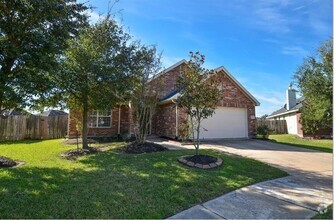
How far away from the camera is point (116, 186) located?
18.3 feet

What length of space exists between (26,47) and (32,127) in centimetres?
1121

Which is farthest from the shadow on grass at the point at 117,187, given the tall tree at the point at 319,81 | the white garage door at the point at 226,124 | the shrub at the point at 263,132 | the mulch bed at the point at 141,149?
the tall tree at the point at 319,81

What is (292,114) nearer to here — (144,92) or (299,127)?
(299,127)

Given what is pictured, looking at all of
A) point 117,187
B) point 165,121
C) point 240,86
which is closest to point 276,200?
point 117,187

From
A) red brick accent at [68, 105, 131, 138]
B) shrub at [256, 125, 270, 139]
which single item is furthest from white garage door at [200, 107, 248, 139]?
A: red brick accent at [68, 105, 131, 138]

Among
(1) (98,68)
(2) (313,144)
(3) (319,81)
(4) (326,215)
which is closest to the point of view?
(4) (326,215)

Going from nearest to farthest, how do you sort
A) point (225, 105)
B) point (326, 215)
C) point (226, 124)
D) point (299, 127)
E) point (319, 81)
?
1. point (326, 215)
2. point (225, 105)
3. point (226, 124)
4. point (319, 81)
5. point (299, 127)

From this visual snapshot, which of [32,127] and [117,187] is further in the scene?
[32,127]

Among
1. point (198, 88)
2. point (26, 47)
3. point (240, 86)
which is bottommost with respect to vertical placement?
point (198, 88)

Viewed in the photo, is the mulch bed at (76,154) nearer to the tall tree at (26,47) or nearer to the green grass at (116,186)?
the green grass at (116,186)

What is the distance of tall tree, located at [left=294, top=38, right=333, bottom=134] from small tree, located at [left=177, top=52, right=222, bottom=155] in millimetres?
11728

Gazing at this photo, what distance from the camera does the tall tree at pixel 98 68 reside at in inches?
421

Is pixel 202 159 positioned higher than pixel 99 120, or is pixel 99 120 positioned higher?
pixel 99 120

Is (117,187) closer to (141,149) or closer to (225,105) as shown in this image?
(141,149)
